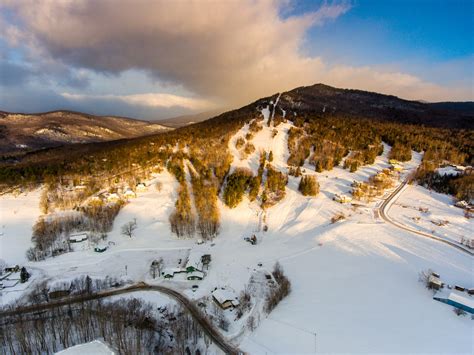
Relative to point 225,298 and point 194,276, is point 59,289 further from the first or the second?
point 225,298

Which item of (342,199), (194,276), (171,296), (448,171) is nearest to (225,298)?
(171,296)

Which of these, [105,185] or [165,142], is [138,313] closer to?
[105,185]

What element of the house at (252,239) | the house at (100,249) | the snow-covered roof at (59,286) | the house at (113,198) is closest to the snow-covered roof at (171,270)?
the snow-covered roof at (59,286)

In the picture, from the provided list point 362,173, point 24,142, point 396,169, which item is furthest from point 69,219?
point 24,142

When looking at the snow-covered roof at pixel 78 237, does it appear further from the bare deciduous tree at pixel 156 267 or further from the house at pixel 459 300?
the house at pixel 459 300

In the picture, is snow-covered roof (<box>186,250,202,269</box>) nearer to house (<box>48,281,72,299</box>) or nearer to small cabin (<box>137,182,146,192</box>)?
house (<box>48,281,72,299</box>)

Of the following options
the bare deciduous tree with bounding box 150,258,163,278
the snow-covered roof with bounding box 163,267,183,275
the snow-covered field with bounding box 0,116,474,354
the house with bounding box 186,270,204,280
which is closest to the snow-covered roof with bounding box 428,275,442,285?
the snow-covered field with bounding box 0,116,474,354
